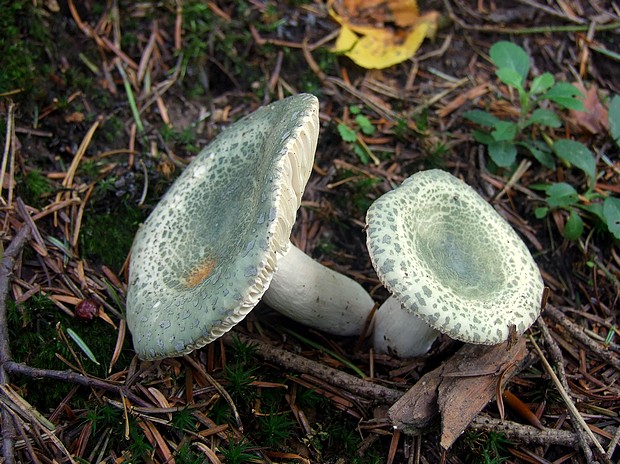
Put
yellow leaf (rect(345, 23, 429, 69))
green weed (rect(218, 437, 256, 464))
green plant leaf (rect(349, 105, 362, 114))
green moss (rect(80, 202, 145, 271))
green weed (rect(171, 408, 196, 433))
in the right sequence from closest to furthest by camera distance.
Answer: green weed (rect(218, 437, 256, 464)), green weed (rect(171, 408, 196, 433)), green moss (rect(80, 202, 145, 271)), green plant leaf (rect(349, 105, 362, 114)), yellow leaf (rect(345, 23, 429, 69))

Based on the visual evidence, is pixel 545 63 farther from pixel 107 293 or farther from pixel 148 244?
pixel 107 293

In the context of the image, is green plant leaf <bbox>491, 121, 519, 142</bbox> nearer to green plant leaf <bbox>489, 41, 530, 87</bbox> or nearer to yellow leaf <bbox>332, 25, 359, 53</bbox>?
green plant leaf <bbox>489, 41, 530, 87</bbox>

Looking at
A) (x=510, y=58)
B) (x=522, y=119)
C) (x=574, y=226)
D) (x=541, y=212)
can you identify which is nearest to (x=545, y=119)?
(x=522, y=119)

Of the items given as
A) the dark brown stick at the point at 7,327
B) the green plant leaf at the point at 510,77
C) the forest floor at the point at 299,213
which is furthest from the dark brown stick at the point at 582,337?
the dark brown stick at the point at 7,327

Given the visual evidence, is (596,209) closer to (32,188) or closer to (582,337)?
(582,337)

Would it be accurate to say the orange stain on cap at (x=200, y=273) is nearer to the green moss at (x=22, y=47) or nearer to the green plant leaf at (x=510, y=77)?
the green moss at (x=22, y=47)

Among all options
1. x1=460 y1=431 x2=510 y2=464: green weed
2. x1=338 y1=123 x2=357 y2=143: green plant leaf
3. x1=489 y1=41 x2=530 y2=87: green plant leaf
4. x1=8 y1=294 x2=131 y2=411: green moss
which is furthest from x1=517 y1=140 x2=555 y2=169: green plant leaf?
x1=8 y1=294 x2=131 y2=411: green moss
